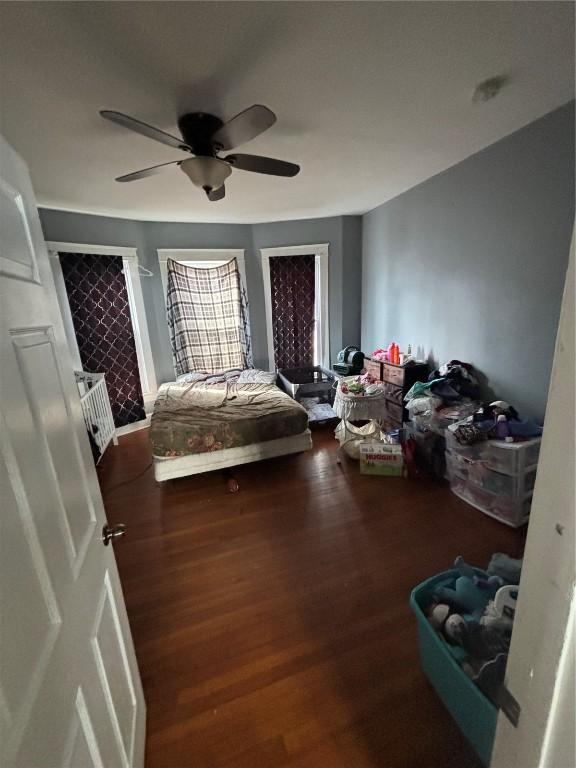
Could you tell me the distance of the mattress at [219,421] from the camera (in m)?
2.52

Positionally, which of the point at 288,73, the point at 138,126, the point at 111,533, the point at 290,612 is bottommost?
the point at 290,612

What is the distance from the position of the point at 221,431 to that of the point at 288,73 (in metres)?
2.28

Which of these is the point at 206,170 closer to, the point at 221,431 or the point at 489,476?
the point at 221,431

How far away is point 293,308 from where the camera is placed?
4406mm

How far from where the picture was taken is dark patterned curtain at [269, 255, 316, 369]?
14.1 ft

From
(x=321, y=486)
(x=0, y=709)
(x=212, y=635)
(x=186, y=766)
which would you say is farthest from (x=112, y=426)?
(x=0, y=709)

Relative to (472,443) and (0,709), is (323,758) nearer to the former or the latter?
(0,709)

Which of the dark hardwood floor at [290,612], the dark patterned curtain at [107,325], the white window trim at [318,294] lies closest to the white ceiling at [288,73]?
the dark patterned curtain at [107,325]

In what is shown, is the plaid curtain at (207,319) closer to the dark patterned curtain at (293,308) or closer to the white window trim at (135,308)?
the white window trim at (135,308)

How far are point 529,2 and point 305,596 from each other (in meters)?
2.73

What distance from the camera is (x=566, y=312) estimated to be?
0.42 metres

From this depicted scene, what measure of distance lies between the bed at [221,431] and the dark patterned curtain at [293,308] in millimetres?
1463

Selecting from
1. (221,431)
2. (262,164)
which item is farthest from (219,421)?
(262,164)

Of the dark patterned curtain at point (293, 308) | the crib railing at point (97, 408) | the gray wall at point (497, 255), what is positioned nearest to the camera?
the gray wall at point (497, 255)
